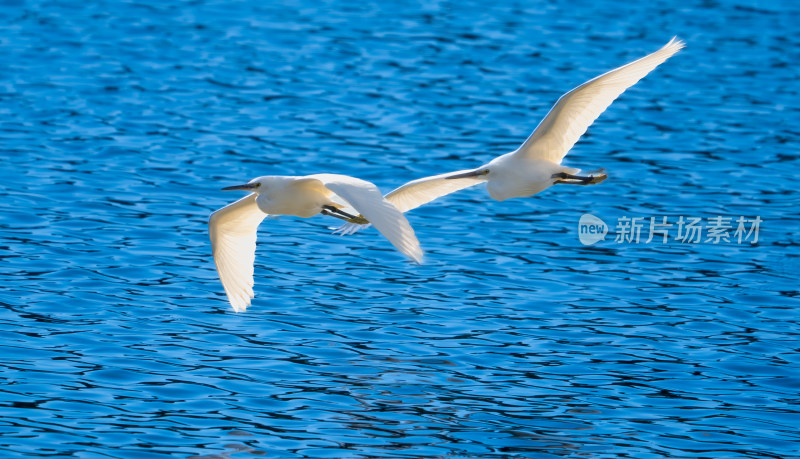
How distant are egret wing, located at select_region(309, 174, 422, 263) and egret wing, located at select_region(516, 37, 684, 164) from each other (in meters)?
1.72

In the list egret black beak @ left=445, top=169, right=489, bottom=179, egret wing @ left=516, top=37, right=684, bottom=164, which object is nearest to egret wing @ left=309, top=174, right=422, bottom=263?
egret black beak @ left=445, top=169, right=489, bottom=179

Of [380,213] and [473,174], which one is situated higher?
[473,174]

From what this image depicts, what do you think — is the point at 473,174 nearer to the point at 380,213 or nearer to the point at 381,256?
the point at 380,213

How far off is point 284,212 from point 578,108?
267 centimetres

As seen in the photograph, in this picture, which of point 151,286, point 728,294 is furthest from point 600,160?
point 151,286

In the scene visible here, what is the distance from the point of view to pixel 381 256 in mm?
13875

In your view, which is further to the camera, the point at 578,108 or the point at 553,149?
the point at 553,149

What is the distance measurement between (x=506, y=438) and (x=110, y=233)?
6161mm

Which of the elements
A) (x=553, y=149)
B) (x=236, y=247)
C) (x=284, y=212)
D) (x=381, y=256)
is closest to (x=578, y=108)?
(x=553, y=149)

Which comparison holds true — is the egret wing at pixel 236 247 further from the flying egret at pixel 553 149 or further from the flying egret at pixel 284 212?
the flying egret at pixel 553 149

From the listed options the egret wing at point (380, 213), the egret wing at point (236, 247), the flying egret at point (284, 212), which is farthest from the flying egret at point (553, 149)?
the egret wing at point (236, 247)

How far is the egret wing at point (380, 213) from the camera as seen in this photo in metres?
8.99

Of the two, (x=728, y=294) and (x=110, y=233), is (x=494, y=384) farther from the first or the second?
(x=110, y=233)

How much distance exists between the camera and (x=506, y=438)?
9422mm
